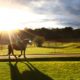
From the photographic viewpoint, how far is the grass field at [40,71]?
1862 cm

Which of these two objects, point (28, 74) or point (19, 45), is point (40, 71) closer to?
point (28, 74)

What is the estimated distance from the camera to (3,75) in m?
19.1

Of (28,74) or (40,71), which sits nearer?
(28,74)

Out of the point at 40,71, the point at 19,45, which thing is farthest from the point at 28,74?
the point at 19,45

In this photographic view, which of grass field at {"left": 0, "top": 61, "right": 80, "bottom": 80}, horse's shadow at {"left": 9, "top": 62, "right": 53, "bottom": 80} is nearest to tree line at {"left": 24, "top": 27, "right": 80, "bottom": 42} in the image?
grass field at {"left": 0, "top": 61, "right": 80, "bottom": 80}

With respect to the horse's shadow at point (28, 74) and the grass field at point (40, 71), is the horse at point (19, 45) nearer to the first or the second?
the grass field at point (40, 71)

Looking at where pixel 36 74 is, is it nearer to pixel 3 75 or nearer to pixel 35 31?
pixel 3 75

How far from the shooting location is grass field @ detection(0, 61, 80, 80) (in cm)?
1862

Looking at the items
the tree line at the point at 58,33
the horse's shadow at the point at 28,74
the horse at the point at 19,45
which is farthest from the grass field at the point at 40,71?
the tree line at the point at 58,33

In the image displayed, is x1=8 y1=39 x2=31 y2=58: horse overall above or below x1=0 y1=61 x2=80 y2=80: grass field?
above

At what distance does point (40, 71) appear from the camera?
20359 mm

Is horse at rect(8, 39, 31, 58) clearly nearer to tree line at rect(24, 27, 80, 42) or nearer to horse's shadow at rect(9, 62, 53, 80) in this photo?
horse's shadow at rect(9, 62, 53, 80)

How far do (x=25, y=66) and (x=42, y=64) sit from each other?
1.43 meters

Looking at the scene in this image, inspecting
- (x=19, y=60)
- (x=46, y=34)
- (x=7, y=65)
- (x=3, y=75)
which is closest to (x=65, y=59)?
(x=19, y=60)
